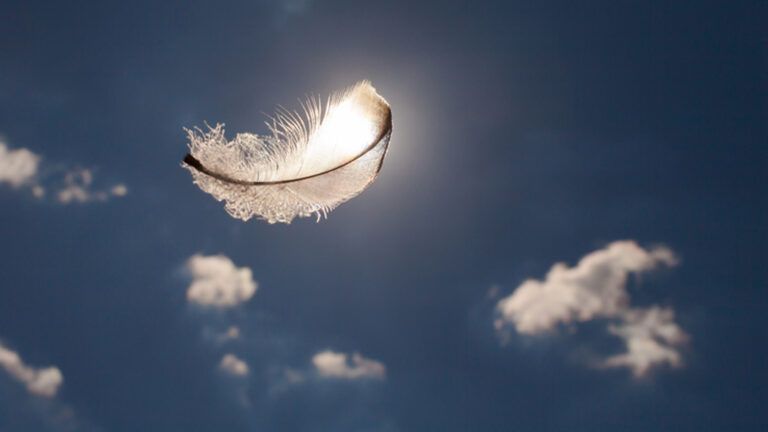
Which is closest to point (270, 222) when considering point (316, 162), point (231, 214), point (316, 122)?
point (231, 214)

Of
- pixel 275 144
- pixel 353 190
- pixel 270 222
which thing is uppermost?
pixel 275 144

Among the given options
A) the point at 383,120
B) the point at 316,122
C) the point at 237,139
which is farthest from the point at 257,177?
the point at 383,120

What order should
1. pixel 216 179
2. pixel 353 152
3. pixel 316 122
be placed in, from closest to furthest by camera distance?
1. pixel 216 179
2. pixel 353 152
3. pixel 316 122

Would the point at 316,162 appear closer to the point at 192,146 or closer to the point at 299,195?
the point at 299,195

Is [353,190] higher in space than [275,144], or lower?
lower

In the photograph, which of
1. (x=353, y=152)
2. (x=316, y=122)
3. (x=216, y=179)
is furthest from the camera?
(x=316, y=122)

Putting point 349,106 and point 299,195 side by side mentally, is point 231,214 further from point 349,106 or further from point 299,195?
point 349,106

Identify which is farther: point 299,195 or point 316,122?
point 316,122
